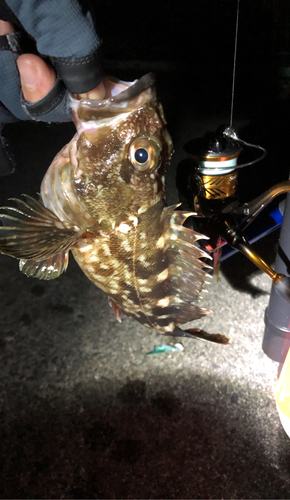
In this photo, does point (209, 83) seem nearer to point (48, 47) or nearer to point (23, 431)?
point (48, 47)

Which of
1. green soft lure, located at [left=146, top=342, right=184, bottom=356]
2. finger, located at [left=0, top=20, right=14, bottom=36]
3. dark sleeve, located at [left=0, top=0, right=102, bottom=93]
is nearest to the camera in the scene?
dark sleeve, located at [left=0, top=0, right=102, bottom=93]

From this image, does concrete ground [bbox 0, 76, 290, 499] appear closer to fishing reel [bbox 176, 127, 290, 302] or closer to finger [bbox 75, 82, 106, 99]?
fishing reel [bbox 176, 127, 290, 302]

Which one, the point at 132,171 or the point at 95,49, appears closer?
the point at 95,49

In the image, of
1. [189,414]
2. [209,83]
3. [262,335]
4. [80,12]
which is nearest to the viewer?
[80,12]

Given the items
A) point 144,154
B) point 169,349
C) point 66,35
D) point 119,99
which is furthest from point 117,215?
point 169,349

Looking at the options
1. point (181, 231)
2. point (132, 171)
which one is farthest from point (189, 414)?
point (132, 171)

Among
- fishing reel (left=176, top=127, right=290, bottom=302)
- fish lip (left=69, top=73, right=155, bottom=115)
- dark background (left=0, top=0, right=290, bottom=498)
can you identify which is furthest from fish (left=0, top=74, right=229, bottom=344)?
dark background (left=0, top=0, right=290, bottom=498)

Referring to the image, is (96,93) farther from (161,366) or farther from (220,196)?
(161,366)
